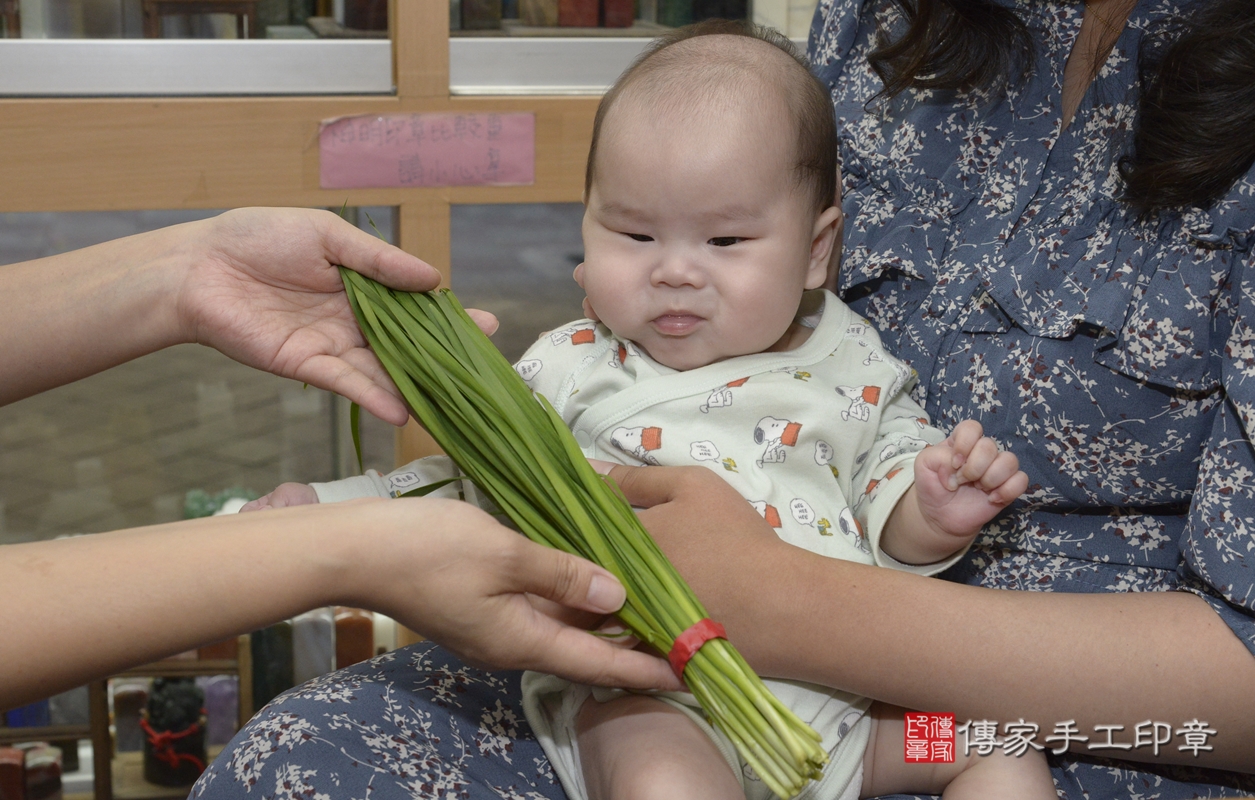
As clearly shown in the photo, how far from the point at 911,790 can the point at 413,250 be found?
1334mm

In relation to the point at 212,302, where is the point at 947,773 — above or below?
below

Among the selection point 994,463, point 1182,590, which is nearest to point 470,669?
point 994,463

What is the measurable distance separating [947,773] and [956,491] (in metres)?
0.31

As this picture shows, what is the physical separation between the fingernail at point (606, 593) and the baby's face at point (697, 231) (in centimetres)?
39

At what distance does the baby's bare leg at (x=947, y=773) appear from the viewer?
115cm

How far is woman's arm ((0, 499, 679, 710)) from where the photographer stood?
91cm

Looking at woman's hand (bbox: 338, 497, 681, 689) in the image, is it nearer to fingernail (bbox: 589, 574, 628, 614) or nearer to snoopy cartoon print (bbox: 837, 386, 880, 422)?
fingernail (bbox: 589, 574, 628, 614)

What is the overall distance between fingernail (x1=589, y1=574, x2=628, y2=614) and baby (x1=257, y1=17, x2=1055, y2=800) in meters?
0.17

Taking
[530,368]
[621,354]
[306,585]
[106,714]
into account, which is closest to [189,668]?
[106,714]

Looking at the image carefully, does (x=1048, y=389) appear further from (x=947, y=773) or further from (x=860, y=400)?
(x=947, y=773)

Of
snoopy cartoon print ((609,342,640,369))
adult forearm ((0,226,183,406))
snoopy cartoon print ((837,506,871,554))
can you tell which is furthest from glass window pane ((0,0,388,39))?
snoopy cartoon print ((837,506,871,554))

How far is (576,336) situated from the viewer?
147 cm

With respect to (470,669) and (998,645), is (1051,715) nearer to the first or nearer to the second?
(998,645)

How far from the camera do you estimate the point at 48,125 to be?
189 cm
